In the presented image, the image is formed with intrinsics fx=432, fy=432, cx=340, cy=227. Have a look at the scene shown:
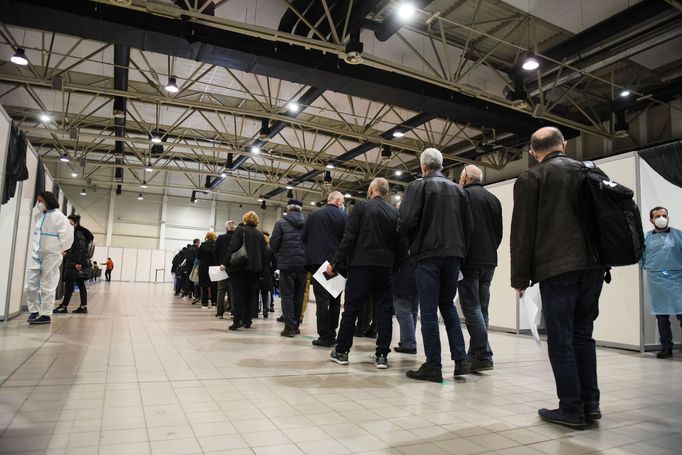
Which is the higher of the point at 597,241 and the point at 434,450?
the point at 597,241

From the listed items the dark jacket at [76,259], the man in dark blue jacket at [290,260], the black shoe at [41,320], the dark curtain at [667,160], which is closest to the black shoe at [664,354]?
the dark curtain at [667,160]

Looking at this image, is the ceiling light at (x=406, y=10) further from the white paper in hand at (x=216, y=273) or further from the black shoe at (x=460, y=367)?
the black shoe at (x=460, y=367)

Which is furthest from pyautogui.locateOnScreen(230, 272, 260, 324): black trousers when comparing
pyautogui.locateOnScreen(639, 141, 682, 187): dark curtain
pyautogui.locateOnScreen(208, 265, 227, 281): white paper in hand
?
pyautogui.locateOnScreen(639, 141, 682, 187): dark curtain

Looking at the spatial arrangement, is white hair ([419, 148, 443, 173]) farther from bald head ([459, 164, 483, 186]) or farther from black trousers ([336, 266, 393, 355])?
black trousers ([336, 266, 393, 355])

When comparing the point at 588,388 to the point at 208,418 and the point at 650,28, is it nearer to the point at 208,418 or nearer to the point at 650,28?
the point at 208,418

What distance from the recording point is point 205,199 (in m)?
27.5

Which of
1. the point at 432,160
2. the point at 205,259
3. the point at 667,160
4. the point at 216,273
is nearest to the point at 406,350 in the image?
the point at 432,160

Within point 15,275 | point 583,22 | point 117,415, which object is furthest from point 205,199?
point 117,415

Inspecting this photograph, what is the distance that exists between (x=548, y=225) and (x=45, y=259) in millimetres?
5762

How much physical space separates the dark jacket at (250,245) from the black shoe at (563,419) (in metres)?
3.93

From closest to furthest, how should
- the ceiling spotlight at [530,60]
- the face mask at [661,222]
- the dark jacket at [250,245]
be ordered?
1. the face mask at [661,222]
2. the dark jacket at [250,245]
3. the ceiling spotlight at [530,60]

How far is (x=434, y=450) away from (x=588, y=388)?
114 centimetres

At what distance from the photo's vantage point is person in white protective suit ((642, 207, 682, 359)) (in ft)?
16.7

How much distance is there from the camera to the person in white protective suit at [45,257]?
5.44 metres
